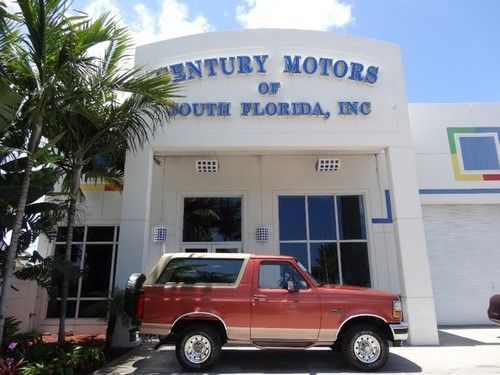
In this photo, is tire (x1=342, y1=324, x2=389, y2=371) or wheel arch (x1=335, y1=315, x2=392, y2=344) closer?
tire (x1=342, y1=324, x2=389, y2=371)

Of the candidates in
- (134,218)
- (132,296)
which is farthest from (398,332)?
(134,218)

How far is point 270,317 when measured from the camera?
23.9 feet

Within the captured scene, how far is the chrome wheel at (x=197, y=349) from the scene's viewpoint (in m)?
7.24

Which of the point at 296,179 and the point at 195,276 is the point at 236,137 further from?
the point at 195,276

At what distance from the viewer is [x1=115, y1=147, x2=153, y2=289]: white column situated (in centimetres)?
1017

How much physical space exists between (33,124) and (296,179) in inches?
322

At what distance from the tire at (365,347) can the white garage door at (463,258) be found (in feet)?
24.0

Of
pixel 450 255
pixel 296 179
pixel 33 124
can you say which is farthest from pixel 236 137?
pixel 450 255

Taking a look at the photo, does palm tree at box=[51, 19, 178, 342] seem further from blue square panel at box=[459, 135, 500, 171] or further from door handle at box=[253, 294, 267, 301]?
blue square panel at box=[459, 135, 500, 171]

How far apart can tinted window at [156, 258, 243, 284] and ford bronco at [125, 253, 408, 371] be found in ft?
0.26

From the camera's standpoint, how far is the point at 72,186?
893 centimetres

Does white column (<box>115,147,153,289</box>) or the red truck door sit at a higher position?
white column (<box>115,147,153,289</box>)

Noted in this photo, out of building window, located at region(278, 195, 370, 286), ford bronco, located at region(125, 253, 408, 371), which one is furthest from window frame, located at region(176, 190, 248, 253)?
ford bronco, located at region(125, 253, 408, 371)

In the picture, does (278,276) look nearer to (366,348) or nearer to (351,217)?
(366,348)
